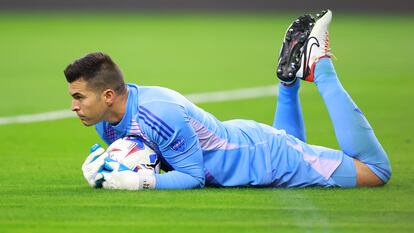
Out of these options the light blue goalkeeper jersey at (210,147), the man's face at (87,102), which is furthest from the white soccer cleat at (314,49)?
the man's face at (87,102)

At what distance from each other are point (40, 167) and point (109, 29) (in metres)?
19.1

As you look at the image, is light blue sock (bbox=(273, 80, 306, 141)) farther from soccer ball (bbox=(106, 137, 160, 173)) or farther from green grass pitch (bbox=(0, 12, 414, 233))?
soccer ball (bbox=(106, 137, 160, 173))

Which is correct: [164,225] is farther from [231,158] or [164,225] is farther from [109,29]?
[109,29]

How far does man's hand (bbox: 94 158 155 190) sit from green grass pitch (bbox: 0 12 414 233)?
12 centimetres

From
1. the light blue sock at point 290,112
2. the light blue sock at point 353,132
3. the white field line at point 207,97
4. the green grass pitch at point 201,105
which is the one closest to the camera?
the green grass pitch at point 201,105

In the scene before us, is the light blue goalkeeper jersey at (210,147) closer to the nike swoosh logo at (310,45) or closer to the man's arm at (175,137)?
the man's arm at (175,137)

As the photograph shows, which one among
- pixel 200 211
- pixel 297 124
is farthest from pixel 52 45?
pixel 200 211

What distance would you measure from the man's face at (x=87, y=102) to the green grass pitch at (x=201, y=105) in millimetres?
577

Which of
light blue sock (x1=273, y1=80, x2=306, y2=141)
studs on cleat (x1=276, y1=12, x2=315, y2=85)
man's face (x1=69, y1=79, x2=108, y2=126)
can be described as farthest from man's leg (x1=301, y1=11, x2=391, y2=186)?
man's face (x1=69, y1=79, x2=108, y2=126)

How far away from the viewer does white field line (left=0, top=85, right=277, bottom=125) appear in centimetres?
1312

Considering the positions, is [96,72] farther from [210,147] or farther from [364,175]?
[364,175]

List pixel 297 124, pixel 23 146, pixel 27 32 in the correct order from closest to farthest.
Answer: pixel 297 124 < pixel 23 146 < pixel 27 32

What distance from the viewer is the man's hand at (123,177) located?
7898 millimetres

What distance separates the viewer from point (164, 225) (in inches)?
272
